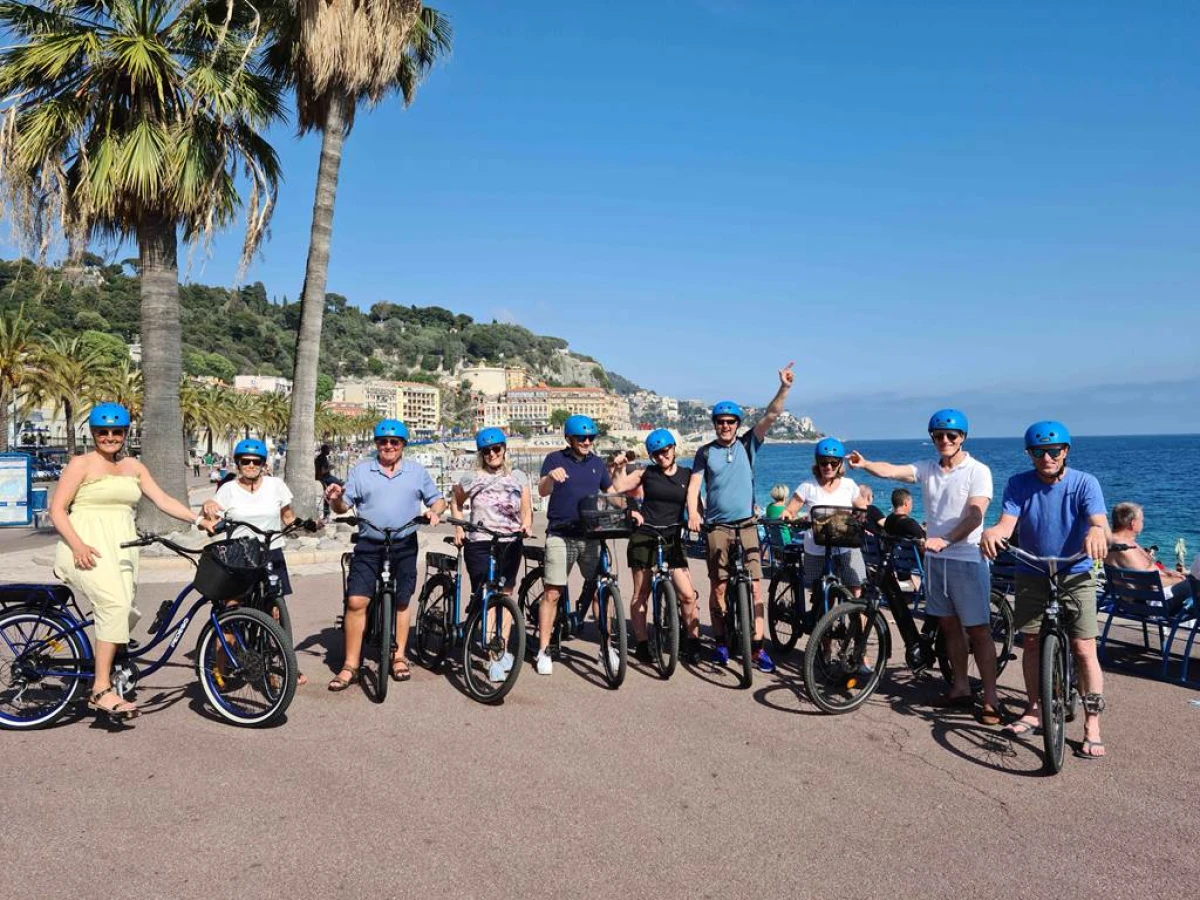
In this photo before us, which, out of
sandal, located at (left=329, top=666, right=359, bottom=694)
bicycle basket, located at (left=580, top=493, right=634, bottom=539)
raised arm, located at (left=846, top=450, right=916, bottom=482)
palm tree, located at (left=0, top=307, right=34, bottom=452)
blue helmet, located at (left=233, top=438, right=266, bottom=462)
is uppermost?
palm tree, located at (left=0, top=307, right=34, bottom=452)

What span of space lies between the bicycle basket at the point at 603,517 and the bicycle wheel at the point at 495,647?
72 cm

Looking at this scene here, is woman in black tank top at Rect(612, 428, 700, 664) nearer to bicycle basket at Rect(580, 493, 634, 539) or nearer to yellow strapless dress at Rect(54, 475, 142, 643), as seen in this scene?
bicycle basket at Rect(580, 493, 634, 539)

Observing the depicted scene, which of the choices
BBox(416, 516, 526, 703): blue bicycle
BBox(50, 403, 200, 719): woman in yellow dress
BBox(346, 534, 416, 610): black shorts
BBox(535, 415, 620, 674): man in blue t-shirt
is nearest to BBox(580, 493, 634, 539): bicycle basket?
BBox(535, 415, 620, 674): man in blue t-shirt

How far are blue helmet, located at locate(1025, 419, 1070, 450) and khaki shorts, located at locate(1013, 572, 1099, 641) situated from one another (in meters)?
0.74

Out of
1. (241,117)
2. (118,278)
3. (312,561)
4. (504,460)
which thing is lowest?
(312,561)

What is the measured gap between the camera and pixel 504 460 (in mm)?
6215

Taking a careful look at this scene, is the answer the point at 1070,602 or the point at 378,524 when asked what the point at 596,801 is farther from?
the point at 1070,602

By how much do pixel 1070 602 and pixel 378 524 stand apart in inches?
165

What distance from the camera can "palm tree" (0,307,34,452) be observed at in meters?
27.4

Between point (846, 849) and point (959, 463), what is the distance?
2.59 metres

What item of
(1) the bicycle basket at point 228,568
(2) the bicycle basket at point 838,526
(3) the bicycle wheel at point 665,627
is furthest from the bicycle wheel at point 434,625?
(2) the bicycle basket at point 838,526

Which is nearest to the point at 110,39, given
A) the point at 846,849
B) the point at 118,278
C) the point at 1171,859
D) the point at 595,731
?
the point at 595,731

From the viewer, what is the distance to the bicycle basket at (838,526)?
555 cm

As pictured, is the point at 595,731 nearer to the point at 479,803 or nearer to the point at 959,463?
the point at 479,803
